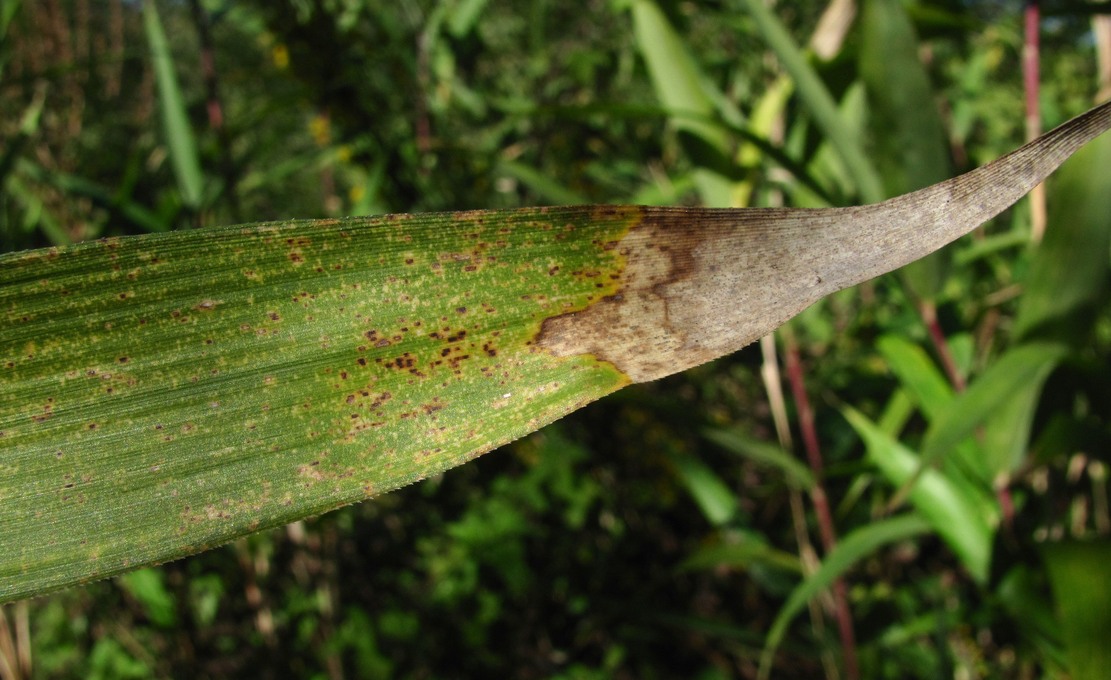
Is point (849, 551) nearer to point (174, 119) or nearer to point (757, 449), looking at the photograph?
point (757, 449)

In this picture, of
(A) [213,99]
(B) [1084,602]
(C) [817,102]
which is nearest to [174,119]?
(A) [213,99]

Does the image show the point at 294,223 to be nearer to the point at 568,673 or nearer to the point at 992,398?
the point at 992,398

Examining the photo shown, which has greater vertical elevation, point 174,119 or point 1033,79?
point 174,119

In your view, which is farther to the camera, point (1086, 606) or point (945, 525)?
point (945, 525)

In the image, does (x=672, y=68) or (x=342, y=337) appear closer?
(x=342, y=337)

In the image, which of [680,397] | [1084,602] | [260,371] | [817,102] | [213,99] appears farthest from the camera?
[680,397]

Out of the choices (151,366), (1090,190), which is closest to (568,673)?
(1090,190)

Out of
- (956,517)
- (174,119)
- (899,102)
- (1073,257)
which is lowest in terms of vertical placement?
(956,517)
